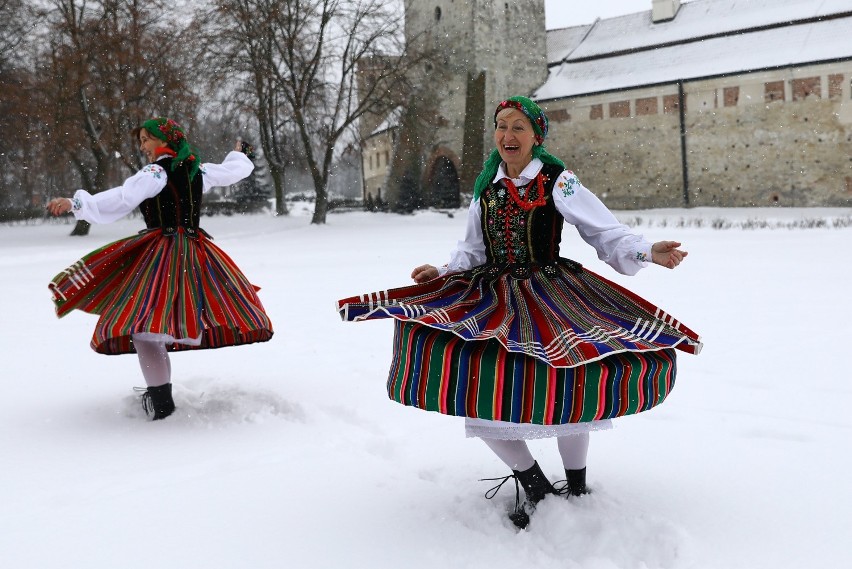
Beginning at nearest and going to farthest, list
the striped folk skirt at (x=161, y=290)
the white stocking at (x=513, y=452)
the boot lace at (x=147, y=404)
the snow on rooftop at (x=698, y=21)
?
the white stocking at (x=513, y=452)
the striped folk skirt at (x=161, y=290)
the boot lace at (x=147, y=404)
the snow on rooftop at (x=698, y=21)

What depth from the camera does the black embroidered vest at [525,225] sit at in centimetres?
300

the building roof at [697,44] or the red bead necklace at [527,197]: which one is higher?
the building roof at [697,44]

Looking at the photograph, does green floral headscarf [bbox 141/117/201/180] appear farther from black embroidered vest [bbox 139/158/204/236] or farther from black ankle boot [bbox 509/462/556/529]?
black ankle boot [bbox 509/462/556/529]

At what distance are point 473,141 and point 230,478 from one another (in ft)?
92.7

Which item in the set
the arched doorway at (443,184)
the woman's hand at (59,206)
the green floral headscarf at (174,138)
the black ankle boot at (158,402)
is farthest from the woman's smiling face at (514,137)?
the arched doorway at (443,184)

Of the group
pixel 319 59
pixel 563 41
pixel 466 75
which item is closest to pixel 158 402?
pixel 319 59

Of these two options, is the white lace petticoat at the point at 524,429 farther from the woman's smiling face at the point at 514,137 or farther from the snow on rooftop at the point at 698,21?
the snow on rooftop at the point at 698,21

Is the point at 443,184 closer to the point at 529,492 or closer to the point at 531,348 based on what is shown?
the point at 529,492

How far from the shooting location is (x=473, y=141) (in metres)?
30.9

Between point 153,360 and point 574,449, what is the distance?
8.28ft

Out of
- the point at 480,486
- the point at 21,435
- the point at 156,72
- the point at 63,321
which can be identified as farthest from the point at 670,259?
the point at 156,72

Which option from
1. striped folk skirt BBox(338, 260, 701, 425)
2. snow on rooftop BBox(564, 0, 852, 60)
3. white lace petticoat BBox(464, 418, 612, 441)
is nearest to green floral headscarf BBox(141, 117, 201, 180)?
striped folk skirt BBox(338, 260, 701, 425)

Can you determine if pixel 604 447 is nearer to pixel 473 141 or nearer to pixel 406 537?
pixel 406 537

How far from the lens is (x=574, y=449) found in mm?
2979
